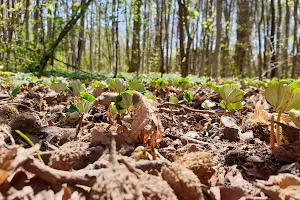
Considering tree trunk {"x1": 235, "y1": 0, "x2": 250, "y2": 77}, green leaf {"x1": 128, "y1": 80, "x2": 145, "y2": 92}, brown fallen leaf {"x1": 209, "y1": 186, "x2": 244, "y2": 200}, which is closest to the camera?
brown fallen leaf {"x1": 209, "y1": 186, "x2": 244, "y2": 200}

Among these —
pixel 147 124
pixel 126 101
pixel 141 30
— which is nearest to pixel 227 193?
pixel 147 124

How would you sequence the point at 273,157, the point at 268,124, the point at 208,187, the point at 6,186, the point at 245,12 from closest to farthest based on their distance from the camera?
1. the point at 6,186
2. the point at 208,187
3. the point at 273,157
4. the point at 268,124
5. the point at 245,12

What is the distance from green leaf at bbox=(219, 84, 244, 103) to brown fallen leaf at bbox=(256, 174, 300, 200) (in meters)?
0.65

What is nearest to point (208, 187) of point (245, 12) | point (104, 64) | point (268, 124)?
point (268, 124)

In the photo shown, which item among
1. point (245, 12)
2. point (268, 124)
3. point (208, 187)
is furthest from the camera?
point (245, 12)

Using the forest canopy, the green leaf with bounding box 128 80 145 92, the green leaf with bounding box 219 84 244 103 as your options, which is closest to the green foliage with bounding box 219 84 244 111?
the green leaf with bounding box 219 84 244 103

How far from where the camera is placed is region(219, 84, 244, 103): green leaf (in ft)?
4.08

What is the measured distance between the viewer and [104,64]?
35.2 metres

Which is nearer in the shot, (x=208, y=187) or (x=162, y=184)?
(x=162, y=184)

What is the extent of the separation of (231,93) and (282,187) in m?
0.68

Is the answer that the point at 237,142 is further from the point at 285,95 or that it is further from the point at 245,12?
the point at 245,12

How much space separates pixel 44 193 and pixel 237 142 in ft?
2.27

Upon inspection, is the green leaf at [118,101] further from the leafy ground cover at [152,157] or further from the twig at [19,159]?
the twig at [19,159]

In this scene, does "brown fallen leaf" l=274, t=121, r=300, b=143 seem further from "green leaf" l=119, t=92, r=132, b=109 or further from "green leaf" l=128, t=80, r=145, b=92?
"green leaf" l=128, t=80, r=145, b=92
